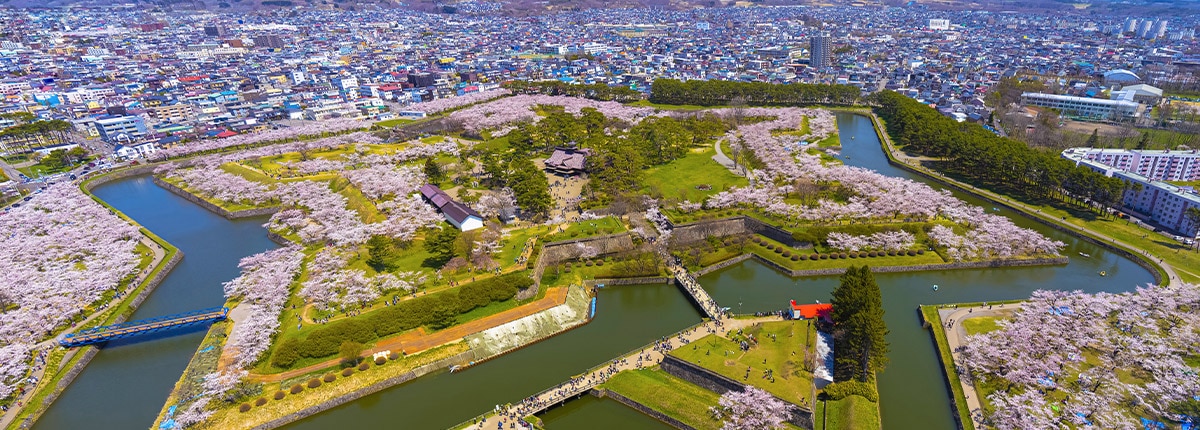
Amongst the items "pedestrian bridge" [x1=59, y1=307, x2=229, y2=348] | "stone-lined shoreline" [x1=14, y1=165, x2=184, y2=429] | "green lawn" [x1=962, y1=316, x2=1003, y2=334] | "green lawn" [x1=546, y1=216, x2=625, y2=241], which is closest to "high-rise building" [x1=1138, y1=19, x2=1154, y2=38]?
"green lawn" [x1=962, y1=316, x2=1003, y2=334]

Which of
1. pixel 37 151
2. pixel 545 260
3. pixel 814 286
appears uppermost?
pixel 37 151

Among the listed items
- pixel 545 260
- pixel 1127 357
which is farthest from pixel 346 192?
pixel 1127 357

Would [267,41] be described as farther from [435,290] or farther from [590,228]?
[435,290]

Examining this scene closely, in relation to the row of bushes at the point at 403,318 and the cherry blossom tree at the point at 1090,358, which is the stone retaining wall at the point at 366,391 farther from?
the cherry blossom tree at the point at 1090,358

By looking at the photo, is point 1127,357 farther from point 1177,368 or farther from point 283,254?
point 283,254

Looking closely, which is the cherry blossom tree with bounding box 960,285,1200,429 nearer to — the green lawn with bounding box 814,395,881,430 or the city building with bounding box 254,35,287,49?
the green lawn with bounding box 814,395,881,430

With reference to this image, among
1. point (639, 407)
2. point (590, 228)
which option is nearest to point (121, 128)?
point (590, 228)
